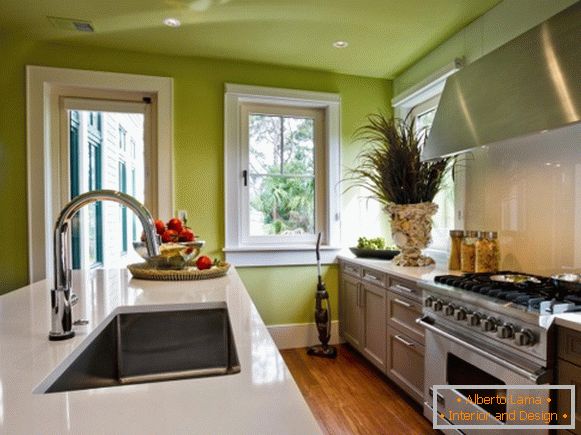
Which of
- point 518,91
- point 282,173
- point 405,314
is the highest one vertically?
point 518,91

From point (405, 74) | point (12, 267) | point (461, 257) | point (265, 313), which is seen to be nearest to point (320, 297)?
point (265, 313)

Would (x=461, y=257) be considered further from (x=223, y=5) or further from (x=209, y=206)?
(x=223, y=5)

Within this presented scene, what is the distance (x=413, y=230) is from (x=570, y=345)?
127 centimetres

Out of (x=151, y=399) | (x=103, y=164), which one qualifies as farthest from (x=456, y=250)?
(x=103, y=164)

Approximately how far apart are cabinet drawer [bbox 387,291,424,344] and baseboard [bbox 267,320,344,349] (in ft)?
3.33

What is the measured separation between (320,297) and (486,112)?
1839 millimetres

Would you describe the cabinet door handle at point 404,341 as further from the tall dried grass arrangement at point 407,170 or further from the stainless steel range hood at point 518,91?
the stainless steel range hood at point 518,91

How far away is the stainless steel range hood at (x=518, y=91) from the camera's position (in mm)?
1376

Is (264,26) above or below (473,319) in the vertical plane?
above

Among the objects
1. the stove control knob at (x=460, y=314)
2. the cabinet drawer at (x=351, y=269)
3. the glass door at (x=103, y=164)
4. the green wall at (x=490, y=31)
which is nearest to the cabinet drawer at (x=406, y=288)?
the stove control knob at (x=460, y=314)

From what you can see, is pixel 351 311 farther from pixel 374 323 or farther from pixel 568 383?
pixel 568 383

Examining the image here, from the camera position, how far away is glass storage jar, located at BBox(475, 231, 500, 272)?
2.05m

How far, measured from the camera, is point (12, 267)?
2615mm

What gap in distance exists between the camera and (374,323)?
256 cm
